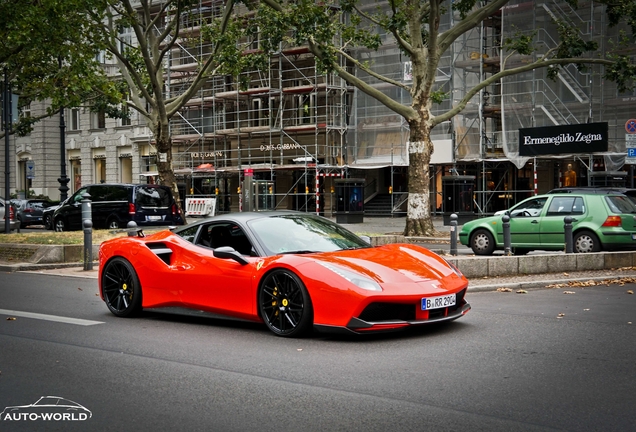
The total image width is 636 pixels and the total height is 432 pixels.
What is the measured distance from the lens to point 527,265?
1335 cm


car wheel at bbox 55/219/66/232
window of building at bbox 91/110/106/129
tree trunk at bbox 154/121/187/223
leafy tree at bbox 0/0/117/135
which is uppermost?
window of building at bbox 91/110/106/129

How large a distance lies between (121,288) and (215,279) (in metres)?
1.71

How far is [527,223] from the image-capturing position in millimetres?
18281

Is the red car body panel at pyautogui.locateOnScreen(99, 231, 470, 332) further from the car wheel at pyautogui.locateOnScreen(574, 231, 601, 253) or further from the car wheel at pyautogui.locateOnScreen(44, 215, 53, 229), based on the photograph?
the car wheel at pyautogui.locateOnScreen(44, 215, 53, 229)

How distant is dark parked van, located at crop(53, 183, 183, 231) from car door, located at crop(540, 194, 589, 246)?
13649mm

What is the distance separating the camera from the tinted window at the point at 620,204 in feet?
56.2

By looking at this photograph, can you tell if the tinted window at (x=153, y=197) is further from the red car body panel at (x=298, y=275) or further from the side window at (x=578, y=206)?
the red car body panel at (x=298, y=275)

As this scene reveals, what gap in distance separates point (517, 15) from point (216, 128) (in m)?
21.6

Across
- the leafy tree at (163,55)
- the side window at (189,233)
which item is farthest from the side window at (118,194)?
the side window at (189,233)

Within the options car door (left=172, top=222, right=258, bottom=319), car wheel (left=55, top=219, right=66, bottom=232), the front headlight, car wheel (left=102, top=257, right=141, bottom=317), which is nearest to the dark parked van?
car wheel (left=55, top=219, right=66, bottom=232)

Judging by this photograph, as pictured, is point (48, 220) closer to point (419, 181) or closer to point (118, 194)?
point (118, 194)

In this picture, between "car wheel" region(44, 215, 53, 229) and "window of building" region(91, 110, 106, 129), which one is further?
"window of building" region(91, 110, 106, 129)

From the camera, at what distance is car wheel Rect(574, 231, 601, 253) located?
55.9 ft

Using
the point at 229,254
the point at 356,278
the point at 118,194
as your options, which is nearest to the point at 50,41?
the point at 118,194
